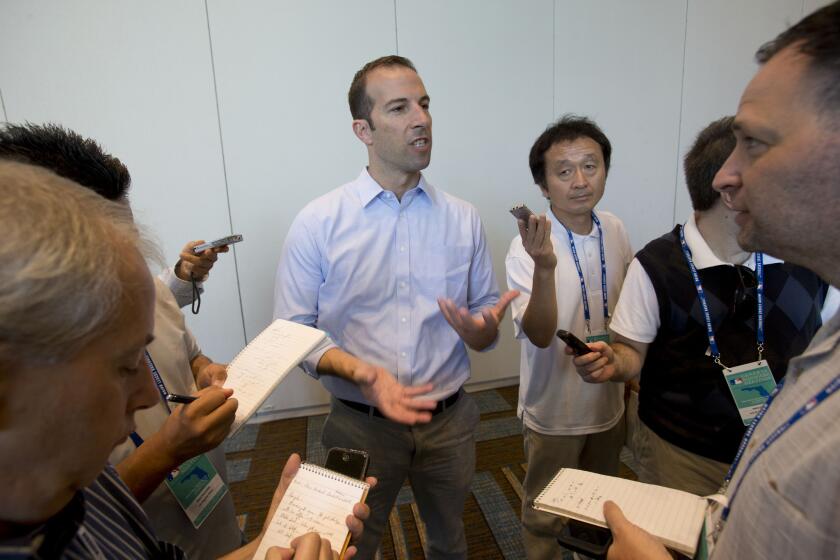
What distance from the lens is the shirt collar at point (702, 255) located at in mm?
1168

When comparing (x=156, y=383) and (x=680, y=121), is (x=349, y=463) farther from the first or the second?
(x=680, y=121)

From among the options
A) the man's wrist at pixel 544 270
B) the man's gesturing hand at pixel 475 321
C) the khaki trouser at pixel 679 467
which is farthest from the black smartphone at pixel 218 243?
the khaki trouser at pixel 679 467

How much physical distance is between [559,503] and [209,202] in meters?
2.55

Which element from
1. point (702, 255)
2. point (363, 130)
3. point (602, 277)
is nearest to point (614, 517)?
point (702, 255)

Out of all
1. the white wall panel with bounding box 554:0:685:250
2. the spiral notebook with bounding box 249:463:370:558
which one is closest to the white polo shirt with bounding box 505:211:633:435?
the spiral notebook with bounding box 249:463:370:558

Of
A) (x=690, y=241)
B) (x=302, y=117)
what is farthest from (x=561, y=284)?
(x=302, y=117)

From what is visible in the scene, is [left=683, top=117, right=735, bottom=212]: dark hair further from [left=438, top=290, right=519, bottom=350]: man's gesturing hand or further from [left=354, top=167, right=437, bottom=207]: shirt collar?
[left=354, top=167, right=437, bottom=207]: shirt collar

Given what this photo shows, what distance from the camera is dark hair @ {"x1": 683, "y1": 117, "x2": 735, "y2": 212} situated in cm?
117

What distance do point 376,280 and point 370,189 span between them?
0.32 metres

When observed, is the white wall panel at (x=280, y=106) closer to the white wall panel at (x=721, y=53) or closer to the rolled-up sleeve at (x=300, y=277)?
the rolled-up sleeve at (x=300, y=277)

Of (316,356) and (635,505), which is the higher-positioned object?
(316,356)

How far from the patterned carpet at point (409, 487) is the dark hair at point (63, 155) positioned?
174 centimetres

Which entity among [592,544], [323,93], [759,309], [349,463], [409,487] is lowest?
[409,487]

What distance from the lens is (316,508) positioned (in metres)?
0.86
